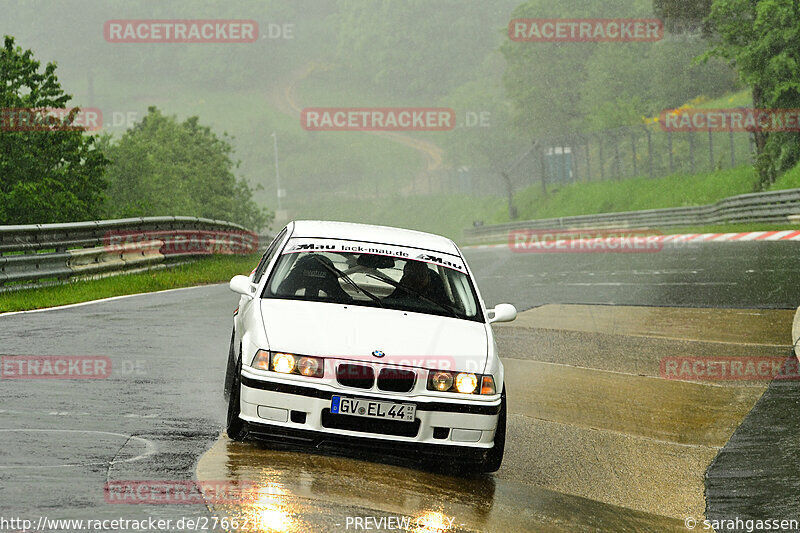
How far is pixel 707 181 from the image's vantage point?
2120 inches

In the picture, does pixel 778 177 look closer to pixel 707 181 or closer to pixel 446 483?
pixel 707 181

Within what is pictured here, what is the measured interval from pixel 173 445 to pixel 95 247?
14.6 meters

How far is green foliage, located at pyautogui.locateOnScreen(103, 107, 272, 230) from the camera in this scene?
60906 millimetres

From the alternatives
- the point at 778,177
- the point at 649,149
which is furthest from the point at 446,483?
the point at 649,149

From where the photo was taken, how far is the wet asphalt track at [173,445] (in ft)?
19.2

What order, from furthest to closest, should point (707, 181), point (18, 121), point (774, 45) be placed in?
point (707, 181) < point (774, 45) < point (18, 121)

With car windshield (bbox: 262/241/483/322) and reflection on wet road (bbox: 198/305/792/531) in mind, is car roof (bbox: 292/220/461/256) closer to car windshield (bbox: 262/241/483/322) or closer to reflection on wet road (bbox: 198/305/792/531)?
car windshield (bbox: 262/241/483/322)

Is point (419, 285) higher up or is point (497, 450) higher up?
point (419, 285)

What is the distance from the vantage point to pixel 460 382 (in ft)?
22.3

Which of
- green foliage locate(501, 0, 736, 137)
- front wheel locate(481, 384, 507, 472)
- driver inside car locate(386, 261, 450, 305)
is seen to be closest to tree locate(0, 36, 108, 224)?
driver inside car locate(386, 261, 450, 305)

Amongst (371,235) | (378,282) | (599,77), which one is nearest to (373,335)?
(378,282)

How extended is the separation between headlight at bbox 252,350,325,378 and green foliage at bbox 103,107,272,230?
55.7 meters

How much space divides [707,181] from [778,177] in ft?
33.6

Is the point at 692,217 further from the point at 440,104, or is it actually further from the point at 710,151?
the point at 440,104
